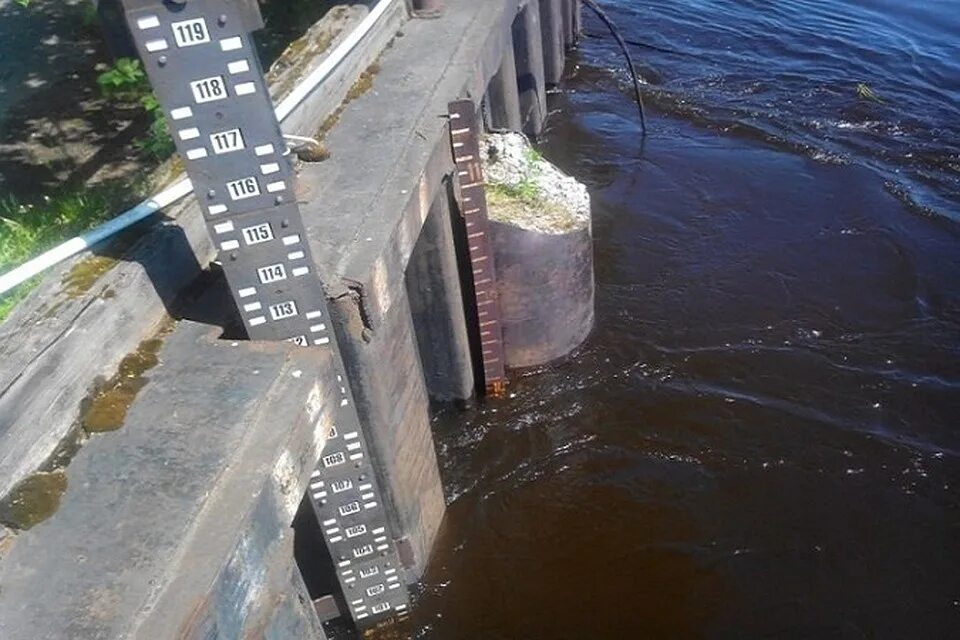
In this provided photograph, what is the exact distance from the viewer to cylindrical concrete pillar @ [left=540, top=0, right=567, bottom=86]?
37.1ft

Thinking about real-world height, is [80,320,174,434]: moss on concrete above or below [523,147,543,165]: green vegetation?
above

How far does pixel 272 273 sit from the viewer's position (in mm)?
3670

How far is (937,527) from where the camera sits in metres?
5.89

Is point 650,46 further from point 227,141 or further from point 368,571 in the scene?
point 227,141

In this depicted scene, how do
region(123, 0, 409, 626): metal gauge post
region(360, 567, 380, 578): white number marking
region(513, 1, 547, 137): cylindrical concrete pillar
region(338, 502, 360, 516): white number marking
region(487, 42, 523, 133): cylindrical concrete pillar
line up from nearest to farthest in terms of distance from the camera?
region(123, 0, 409, 626): metal gauge post < region(338, 502, 360, 516): white number marking < region(360, 567, 380, 578): white number marking < region(487, 42, 523, 133): cylindrical concrete pillar < region(513, 1, 547, 137): cylindrical concrete pillar

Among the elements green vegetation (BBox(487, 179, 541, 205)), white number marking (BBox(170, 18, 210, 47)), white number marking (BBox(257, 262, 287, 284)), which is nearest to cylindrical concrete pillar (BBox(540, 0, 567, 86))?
green vegetation (BBox(487, 179, 541, 205))

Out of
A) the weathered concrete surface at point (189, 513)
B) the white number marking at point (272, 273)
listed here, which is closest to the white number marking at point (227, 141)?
the white number marking at point (272, 273)

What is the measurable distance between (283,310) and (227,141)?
0.82 meters

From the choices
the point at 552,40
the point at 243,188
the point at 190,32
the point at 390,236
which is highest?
the point at 190,32

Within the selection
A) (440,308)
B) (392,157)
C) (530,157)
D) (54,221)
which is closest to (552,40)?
(530,157)

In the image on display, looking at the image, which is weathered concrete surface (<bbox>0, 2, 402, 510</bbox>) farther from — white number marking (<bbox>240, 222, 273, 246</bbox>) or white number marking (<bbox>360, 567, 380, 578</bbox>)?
white number marking (<bbox>360, 567, 380, 578</bbox>)

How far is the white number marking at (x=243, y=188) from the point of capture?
134 inches

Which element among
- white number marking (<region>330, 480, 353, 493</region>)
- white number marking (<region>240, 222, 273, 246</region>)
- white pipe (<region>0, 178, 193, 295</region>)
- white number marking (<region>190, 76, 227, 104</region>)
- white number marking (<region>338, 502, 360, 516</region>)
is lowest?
white number marking (<region>338, 502, 360, 516</region>)

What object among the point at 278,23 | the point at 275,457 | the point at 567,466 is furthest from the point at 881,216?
the point at 275,457
